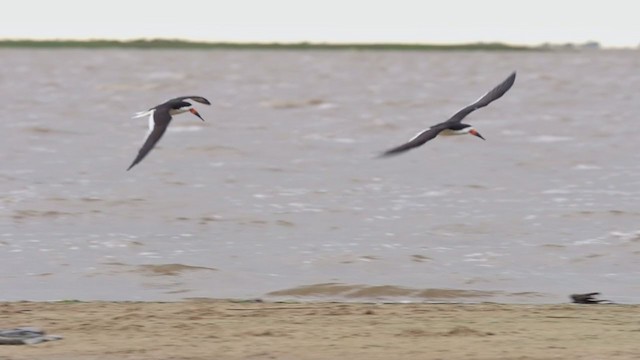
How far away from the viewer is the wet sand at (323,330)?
952 centimetres

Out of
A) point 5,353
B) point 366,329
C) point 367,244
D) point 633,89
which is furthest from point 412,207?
point 633,89

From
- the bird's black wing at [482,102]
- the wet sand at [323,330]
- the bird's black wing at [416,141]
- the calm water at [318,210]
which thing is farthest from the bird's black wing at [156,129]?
the bird's black wing at [482,102]

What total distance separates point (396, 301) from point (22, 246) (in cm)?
509

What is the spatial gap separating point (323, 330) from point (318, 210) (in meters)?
9.62

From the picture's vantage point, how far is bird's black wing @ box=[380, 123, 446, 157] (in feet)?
41.4

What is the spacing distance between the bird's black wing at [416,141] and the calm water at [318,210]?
1197 mm

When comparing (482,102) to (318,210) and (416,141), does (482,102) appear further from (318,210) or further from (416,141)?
(318,210)

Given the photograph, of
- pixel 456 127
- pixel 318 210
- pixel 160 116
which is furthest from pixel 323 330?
pixel 318 210

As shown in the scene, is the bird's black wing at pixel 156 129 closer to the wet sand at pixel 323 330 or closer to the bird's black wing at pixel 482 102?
the wet sand at pixel 323 330

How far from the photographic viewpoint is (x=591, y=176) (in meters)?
24.5

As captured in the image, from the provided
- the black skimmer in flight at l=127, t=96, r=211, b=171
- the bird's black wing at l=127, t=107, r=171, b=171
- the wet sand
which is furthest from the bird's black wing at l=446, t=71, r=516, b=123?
the wet sand

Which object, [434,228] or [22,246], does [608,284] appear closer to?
[434,228]

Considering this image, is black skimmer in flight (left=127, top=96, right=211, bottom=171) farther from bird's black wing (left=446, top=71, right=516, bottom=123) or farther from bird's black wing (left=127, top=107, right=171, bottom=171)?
bird's black wing (left=446, top=71, right=516, bottom=123)

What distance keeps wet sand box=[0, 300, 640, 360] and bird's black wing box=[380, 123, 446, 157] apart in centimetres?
150
